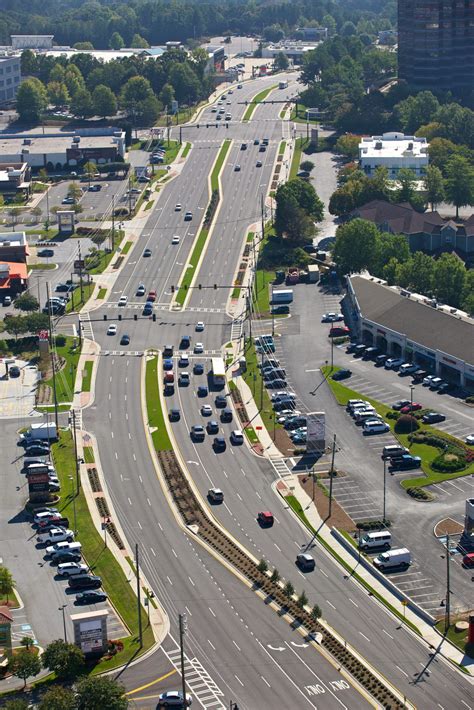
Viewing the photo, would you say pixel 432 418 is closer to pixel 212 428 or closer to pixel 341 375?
pixel 341 375

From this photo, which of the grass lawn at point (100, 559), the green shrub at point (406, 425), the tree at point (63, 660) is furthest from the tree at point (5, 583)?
the green shrub at point (406, 425)

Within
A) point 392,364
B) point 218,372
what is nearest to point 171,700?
point 218,372

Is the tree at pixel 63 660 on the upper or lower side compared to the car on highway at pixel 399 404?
upper

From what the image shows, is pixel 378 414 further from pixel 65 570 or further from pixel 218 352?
pixel 65 570

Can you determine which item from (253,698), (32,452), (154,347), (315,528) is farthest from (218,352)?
(253,698)

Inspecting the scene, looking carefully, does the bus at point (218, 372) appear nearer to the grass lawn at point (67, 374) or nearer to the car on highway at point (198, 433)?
the car on highway at point (198, 433)

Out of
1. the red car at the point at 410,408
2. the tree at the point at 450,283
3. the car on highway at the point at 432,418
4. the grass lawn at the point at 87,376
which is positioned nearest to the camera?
the car on highway at the point at 432,418

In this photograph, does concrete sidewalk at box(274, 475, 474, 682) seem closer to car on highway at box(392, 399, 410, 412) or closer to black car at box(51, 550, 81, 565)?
car on highway at box(392, 399, 410, 412)

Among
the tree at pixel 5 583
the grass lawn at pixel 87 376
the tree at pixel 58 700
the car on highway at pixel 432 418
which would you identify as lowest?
the grass lawn at pixel 87 376
